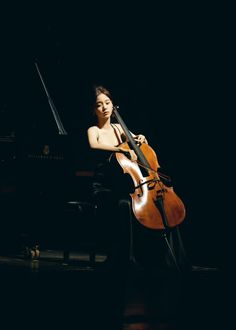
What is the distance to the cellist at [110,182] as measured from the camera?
3.36 meters

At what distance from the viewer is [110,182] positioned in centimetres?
357

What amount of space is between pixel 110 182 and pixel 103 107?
52 centimetres

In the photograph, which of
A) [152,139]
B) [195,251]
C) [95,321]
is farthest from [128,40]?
[95,321]

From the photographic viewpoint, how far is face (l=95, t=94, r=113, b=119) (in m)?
3.75

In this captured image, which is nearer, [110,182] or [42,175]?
[110,182]

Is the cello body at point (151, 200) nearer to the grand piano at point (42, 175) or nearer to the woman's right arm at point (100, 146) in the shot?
the woman's right arm at point (100, 146)

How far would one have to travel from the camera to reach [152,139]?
5.02m

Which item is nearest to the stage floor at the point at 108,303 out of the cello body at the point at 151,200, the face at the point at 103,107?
the cello body at the point at 151,200

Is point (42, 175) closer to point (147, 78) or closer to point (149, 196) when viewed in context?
point (149, 196)

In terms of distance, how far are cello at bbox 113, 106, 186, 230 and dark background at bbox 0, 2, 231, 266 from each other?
1159 mm

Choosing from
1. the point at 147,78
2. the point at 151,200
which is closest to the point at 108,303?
the point at 151,200

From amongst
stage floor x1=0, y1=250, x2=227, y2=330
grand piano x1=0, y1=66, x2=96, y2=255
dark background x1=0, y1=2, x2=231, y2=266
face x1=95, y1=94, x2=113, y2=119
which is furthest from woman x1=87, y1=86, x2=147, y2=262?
dark background x1=0, y1=2, x2=231, y2=266

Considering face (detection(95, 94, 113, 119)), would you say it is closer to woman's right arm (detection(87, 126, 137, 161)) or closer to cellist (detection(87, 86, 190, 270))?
cellist (detection(87, 86, 190, 270))

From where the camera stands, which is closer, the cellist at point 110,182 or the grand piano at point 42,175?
the cellist at point 110,182
